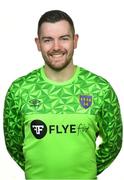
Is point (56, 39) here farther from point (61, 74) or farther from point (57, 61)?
point (61, 74)

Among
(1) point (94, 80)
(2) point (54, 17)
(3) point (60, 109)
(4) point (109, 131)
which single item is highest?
(2) point (54, 17)

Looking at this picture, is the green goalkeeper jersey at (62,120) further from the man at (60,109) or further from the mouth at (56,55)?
the mouth at (56,55)

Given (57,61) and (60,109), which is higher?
(57,61)

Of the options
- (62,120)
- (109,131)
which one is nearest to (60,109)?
(62,120)

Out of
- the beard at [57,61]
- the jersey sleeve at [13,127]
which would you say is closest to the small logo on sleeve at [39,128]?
the jersey sleeve at [13,127]

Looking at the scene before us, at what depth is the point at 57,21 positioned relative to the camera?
3.44m

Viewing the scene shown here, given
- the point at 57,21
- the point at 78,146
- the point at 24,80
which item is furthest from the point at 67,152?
the point at 57,21

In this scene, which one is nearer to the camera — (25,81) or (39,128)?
(39,128)

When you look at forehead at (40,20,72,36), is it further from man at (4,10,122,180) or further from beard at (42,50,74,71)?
beard at (42,50,74,71)

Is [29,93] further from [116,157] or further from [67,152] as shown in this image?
[116,157]

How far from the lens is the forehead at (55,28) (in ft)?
11.2

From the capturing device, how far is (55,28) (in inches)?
134

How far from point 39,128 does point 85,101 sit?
36 centimetres

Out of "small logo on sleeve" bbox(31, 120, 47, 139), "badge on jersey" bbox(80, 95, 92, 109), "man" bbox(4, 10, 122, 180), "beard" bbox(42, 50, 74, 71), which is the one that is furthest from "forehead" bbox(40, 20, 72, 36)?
"small logo on sleeve" bbox(31, 120, 47, 139)
